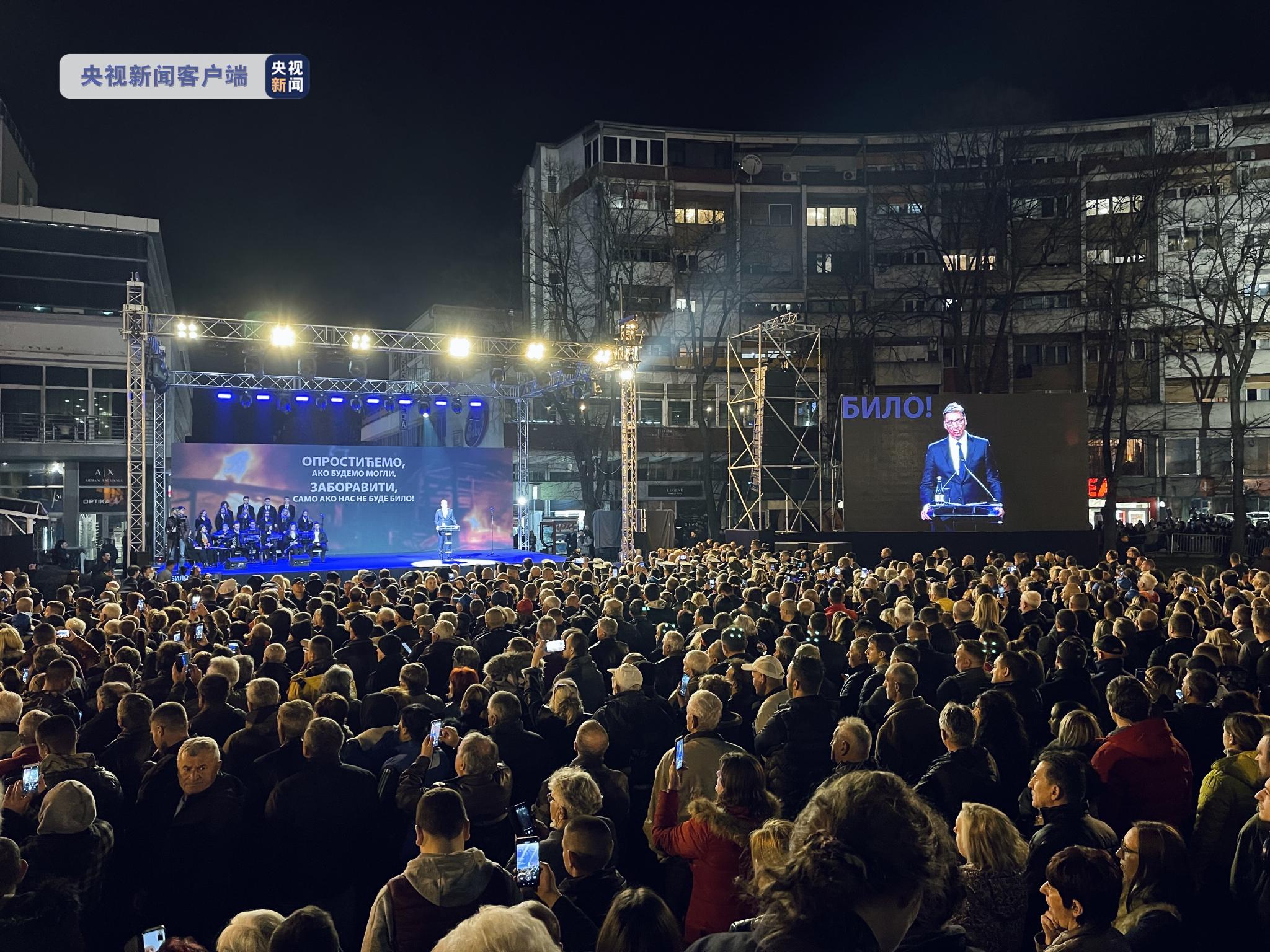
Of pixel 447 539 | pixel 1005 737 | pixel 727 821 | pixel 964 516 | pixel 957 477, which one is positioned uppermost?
pixel 957 477

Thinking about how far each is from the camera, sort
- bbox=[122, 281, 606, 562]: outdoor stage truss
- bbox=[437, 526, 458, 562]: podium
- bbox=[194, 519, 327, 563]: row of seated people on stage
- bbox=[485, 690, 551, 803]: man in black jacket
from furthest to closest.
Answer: bbox=[437, 526, 458, 562]: podium < bbox=[194, 519, 327, 563]: row of seated people on stage < bbox=[122, 281, 606, 562]: outdoor stage truss < bbox=[485, 690, 551, 803]: man in black jacket

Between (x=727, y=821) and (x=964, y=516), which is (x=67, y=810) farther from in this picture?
(x=964, y=516)

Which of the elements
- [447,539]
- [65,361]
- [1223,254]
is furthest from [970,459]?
[65,361]

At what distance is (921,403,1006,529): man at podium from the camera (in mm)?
24375

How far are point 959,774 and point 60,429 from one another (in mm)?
34128

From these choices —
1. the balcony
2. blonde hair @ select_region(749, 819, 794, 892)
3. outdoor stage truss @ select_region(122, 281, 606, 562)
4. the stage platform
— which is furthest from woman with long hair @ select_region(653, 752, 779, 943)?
the balcony

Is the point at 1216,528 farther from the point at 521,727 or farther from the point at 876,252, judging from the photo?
the point at 521,727

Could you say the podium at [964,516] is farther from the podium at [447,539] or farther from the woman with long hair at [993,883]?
the woman with long hair at [993,883]

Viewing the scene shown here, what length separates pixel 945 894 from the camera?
198 cm

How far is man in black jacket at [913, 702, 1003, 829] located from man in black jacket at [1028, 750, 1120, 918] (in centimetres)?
52

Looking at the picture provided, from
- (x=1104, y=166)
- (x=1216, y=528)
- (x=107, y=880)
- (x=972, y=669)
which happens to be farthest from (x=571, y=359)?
(x=1104, y=166)

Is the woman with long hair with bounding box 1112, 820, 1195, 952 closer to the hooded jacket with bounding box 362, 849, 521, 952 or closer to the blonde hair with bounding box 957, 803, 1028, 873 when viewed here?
the blonde hair with bounding box 957, 803, 1028, 873

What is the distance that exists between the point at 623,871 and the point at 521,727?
95 cm

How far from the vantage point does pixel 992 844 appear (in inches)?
125
